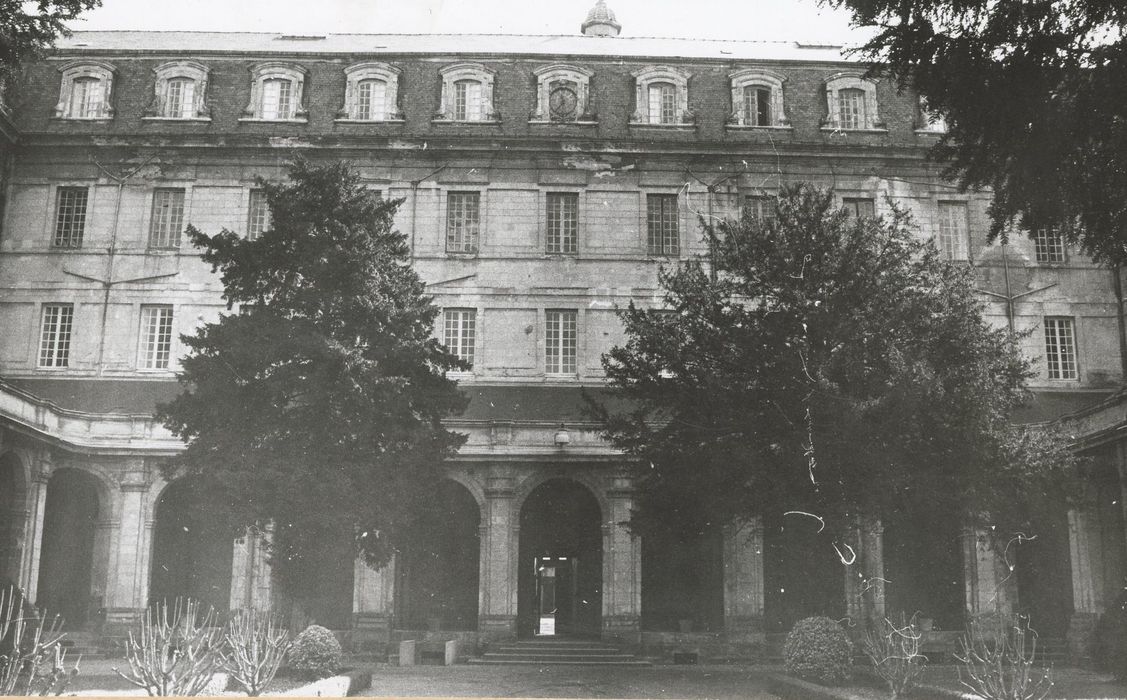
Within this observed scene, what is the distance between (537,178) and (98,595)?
1151 centimetres

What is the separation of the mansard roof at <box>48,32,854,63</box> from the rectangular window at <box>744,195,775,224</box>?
3338 millimetres

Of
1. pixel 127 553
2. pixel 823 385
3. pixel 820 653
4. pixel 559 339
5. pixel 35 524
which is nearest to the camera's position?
pixel 820 653

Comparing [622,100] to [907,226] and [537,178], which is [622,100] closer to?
[537,178]

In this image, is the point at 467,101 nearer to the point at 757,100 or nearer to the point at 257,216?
the point at 257,216

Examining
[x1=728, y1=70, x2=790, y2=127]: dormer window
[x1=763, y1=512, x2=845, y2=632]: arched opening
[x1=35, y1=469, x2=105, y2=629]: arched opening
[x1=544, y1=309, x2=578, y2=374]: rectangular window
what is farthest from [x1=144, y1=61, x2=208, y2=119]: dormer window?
[x1=763, y1=512, x2=845, y2=632]: arched opening

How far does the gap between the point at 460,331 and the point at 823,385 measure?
6519mm

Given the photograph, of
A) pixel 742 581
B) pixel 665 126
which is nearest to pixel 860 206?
pixel 665 126

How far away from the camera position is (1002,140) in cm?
1151

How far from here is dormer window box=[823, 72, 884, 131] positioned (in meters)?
18.2

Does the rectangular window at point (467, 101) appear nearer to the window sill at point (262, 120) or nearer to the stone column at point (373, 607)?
the window sill at point (262, 120)

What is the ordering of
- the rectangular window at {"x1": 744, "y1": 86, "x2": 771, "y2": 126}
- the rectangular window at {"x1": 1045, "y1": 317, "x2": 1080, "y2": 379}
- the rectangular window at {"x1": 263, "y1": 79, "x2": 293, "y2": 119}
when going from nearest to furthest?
the rectangular window at {"x1": 1045, "y1": 317, "x2": 1080, "y2": 379}
the rectangular window at {"x1": 263, "y1": 79, "x2": 293, "y2": 119}
the rectangular window at {"x1": 744, "y1": 86, "x2": 771, "y2": 126}

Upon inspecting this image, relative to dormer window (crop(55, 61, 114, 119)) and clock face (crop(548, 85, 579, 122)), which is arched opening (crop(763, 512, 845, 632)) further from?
dormer window (crop(55, 61, 114, 119))

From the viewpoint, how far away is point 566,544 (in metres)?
30.0

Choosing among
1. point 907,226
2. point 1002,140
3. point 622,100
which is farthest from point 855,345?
point 1002,140
